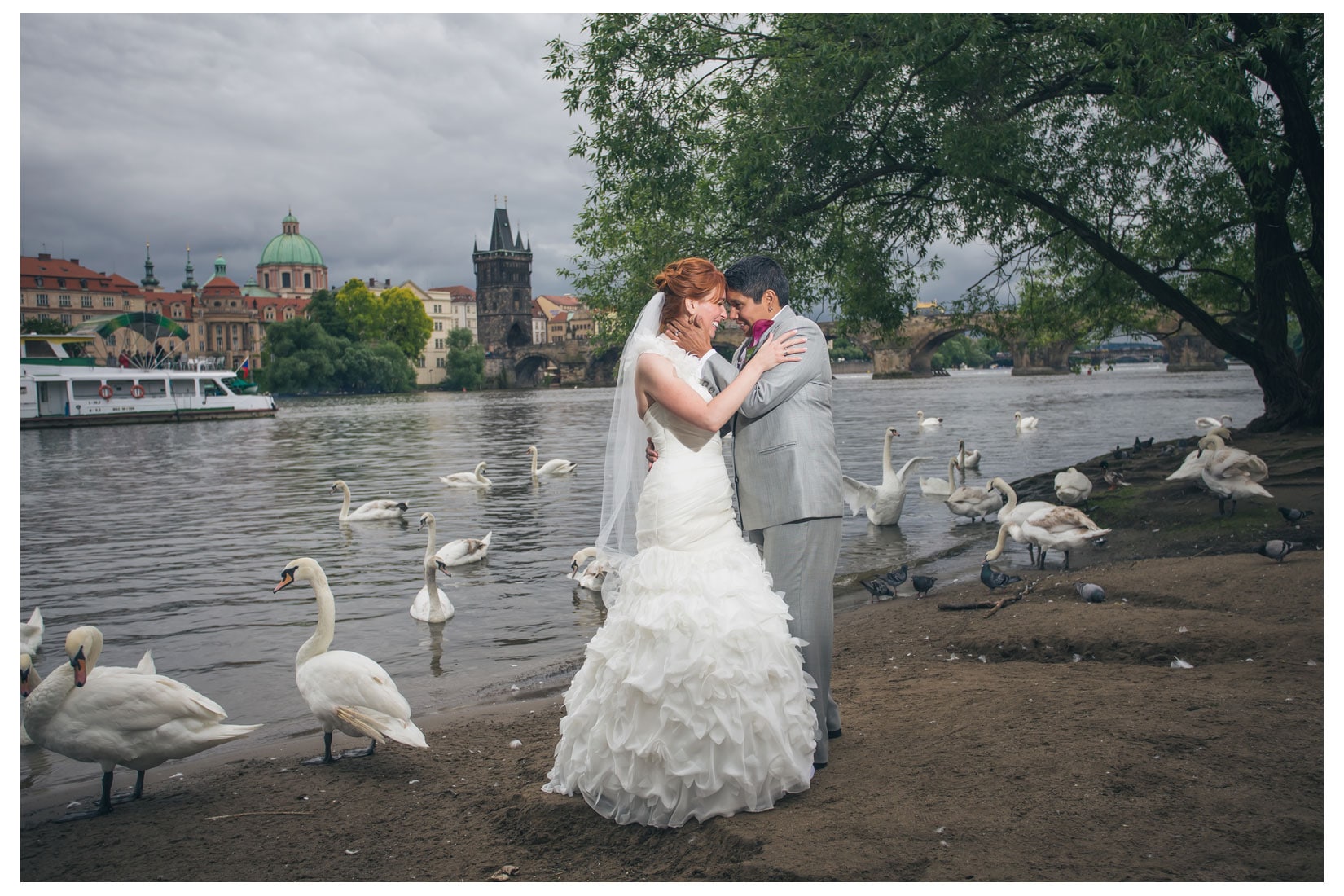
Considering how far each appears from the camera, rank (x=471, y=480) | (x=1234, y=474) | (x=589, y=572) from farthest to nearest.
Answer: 1. (x=471, y=480)
2. (x=1234, y=474)
3. (x=589, y=572)

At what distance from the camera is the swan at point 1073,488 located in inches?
453

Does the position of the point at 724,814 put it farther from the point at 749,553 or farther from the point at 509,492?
the point at 509,492

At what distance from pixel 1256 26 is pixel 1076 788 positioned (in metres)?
9.82

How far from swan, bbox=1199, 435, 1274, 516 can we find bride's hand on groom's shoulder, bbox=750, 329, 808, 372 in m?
7.68

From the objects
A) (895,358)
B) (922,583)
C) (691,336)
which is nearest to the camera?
(691,336)

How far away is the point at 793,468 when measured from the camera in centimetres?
364

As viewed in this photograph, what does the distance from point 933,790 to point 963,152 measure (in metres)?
8.95

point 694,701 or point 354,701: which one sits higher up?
point 694,701

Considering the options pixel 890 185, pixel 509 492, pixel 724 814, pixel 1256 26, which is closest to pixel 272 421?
pixel 509 492

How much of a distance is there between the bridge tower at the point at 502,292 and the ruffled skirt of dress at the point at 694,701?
15651 cm

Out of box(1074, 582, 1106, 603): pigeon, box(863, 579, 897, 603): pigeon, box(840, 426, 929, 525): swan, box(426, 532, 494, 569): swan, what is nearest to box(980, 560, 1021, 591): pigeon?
box(1074, 582, 1106, 603): pigeon

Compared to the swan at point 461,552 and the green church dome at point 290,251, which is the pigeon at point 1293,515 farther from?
the green church dome at point 290,251

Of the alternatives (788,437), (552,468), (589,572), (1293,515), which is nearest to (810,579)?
(788,437)

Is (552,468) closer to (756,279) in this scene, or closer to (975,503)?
(975,503)
